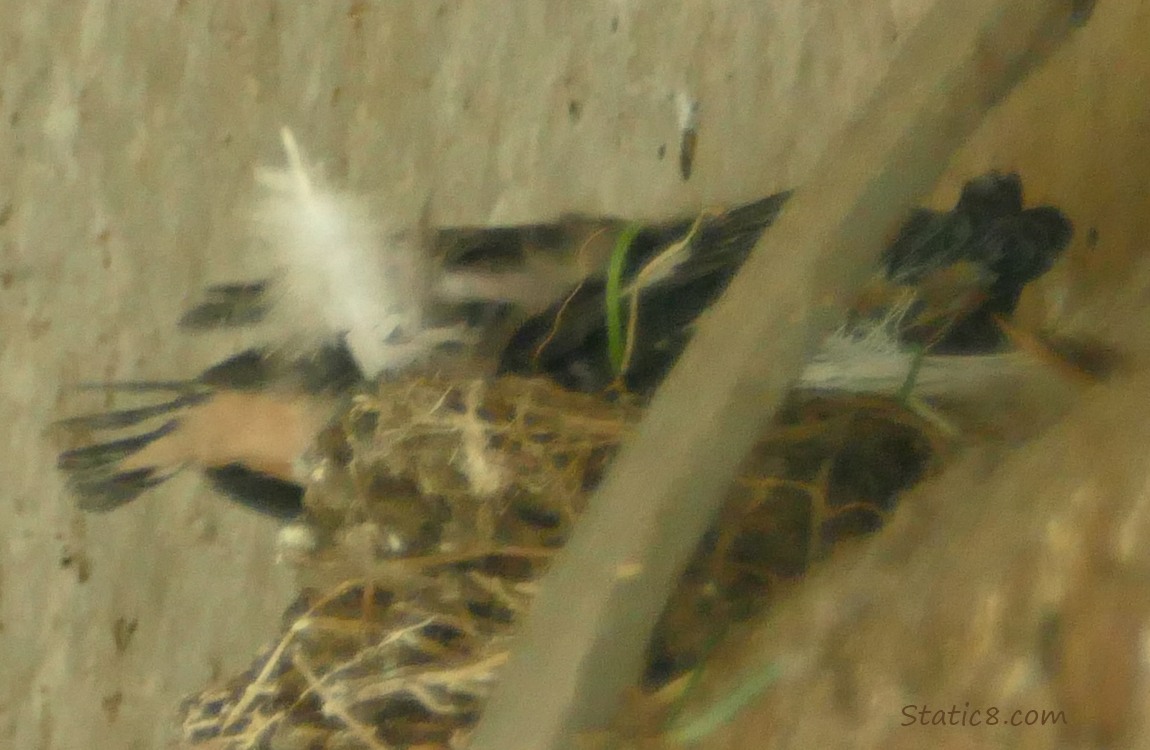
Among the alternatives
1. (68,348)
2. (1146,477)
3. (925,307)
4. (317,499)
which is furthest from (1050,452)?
(68,348)

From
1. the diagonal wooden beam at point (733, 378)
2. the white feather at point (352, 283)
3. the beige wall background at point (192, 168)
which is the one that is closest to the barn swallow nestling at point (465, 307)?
the white feather at point (352, 283)

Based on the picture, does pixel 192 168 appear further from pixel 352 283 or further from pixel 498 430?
pixel 498 430

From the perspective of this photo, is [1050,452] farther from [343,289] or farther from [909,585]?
[343,289]

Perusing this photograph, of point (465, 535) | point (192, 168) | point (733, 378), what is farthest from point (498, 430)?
point (192, 168)

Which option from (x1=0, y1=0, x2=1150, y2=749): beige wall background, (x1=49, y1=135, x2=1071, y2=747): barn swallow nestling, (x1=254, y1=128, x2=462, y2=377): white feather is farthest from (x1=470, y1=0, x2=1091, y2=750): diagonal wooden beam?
(x1=0, y1=0, x2=1150, y2=749): beige wall background

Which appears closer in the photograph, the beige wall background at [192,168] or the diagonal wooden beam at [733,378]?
the diagonal wooden beam at [733,378]

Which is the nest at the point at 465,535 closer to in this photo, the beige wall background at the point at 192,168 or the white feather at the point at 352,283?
the white feather at the point at 352,283
